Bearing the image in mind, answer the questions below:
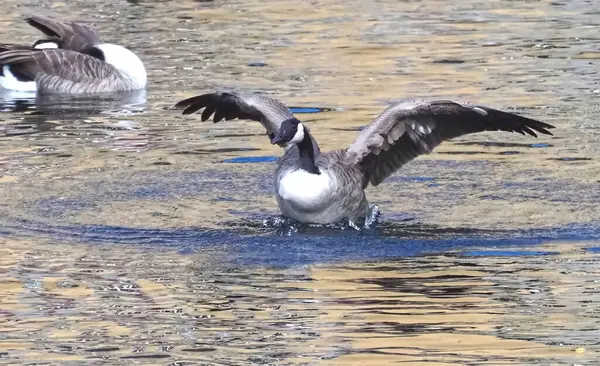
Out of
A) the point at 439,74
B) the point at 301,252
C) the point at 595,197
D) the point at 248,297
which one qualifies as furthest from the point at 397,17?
the point at 248,297

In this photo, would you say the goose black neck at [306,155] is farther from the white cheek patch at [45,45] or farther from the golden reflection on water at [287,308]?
the white cheek patch at [45,45]

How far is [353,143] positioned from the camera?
36.7ft

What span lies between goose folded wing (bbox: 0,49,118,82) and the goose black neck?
7716 mm

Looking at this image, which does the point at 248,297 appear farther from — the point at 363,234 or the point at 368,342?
the point at 363,234

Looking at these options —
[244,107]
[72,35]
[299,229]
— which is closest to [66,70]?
[72,35]

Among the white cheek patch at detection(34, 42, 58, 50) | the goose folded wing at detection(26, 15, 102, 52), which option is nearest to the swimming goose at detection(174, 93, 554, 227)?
the white cheek patch at detection(34, 42, 58, 50)

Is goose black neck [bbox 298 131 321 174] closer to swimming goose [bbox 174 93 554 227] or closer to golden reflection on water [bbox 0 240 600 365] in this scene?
swimming goose [bbox 174 93 554 227]

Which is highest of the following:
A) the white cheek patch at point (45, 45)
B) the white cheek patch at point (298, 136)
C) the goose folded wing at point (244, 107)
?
the white cheek patch at point (298, 136)

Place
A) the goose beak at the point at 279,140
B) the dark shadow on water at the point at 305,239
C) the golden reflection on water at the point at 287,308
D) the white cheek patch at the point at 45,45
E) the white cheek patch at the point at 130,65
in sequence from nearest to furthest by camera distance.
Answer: the golden reflection on water at the point at 287,308, the dark shadow on water at the point at 305,239, the goose beak at the point at 279,140, the white cheek patch at the point at 130,65, the white cheek patch at the point at 45,45

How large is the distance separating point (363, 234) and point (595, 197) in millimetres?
1888

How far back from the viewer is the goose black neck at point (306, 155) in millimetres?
10383

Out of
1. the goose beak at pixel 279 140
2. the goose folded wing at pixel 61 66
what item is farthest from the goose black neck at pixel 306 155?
the goose folded wing at pixel 61 66

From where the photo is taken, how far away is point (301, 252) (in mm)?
9781

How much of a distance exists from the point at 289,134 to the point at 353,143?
1010 millimetres
